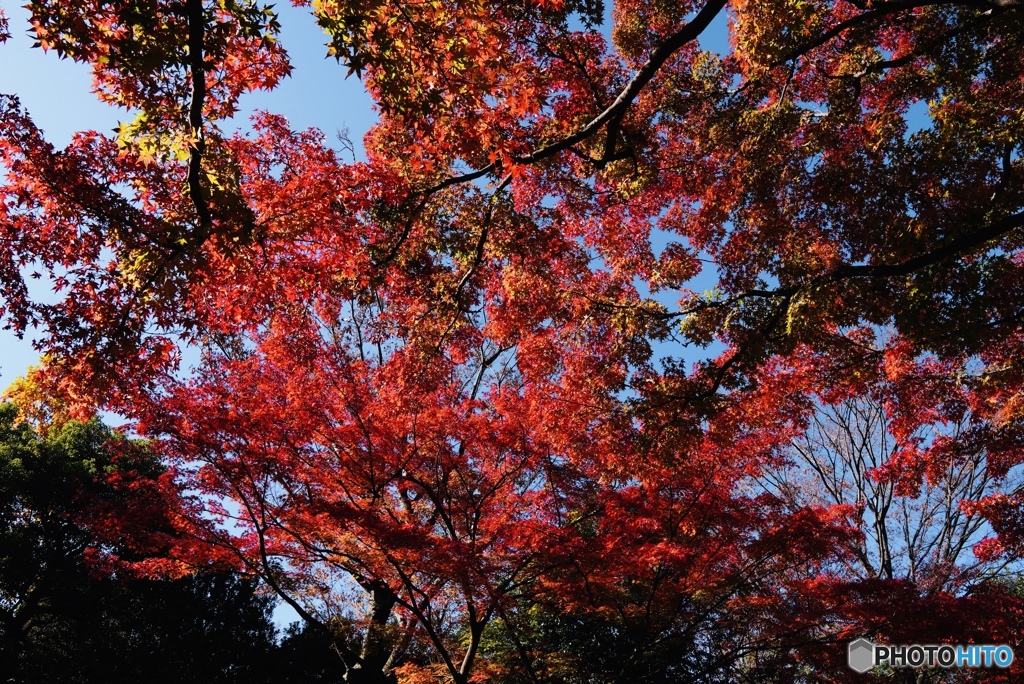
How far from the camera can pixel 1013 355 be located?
24.5 ft

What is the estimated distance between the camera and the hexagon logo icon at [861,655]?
30.5 ft

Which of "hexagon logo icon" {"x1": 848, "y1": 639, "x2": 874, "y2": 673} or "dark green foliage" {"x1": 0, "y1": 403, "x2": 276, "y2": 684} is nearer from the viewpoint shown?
"hexagon logo icon" {"x1": 848, "y1": 639, "x2": 874, "y2": 673}

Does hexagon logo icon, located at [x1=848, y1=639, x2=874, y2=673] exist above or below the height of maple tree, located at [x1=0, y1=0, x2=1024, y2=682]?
below

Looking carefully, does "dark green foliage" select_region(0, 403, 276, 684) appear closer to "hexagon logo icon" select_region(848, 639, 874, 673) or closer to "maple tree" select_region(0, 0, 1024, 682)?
"maple tree" select_region(0, 0, 1024, 682)

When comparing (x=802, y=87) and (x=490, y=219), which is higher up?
(x=802, y=87)

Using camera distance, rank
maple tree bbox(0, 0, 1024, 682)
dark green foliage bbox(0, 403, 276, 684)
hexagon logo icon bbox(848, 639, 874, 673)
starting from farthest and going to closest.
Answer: dark green foliage bbox(0, 403, 276, 684) < hexagon logo icon bbox(848, 639, 874, 673) < maple tree bbox(0, 0, 1024, 682)

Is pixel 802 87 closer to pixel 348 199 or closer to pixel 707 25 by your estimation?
pixel 707 25

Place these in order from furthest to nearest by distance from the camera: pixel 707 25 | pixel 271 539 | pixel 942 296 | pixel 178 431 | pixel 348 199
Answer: pixel 271 539
pixel 178 431
pixel 348 199
pixel 942 296
pixel 707 25

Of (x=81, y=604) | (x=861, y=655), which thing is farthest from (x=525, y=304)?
(x=81, y=604)

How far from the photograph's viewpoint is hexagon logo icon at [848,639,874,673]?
30.5 feet

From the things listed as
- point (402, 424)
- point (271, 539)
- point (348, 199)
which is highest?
point (348, 199)

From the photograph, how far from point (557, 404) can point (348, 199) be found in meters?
4.54

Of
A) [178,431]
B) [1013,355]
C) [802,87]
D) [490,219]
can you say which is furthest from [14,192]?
[1013,355]

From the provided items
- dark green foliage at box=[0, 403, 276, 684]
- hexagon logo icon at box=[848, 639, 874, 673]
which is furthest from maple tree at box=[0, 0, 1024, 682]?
dark green foliage at box=[0, 403, 276, 684]
